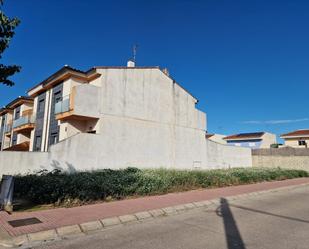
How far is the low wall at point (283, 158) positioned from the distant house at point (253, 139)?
732 inches

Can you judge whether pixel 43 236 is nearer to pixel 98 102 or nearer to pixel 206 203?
pixel 206 203

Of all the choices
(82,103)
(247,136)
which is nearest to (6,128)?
(82,103)

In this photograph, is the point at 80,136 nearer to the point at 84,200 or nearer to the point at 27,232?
the point at 84,200

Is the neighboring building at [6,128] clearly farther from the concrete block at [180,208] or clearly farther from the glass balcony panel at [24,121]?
the concrete block at [180,208]

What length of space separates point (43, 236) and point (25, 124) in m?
19.6

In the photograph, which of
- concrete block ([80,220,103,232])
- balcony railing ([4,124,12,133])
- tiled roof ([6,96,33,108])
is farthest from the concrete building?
concrete block ([80,220,103,232])

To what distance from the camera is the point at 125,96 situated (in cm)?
1773

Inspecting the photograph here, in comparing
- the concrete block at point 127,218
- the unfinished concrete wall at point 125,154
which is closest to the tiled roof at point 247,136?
the unfinished concrete wall at point 125,154

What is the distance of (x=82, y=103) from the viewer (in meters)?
15.7

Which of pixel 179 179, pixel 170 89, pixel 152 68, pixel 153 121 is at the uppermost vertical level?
pixel 152 68

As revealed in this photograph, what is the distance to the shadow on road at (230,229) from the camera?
5.11 metres

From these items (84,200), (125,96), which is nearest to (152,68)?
(125,96)

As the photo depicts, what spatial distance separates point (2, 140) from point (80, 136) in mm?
19475

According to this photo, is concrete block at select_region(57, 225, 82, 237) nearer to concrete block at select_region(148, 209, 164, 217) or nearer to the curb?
the curb
